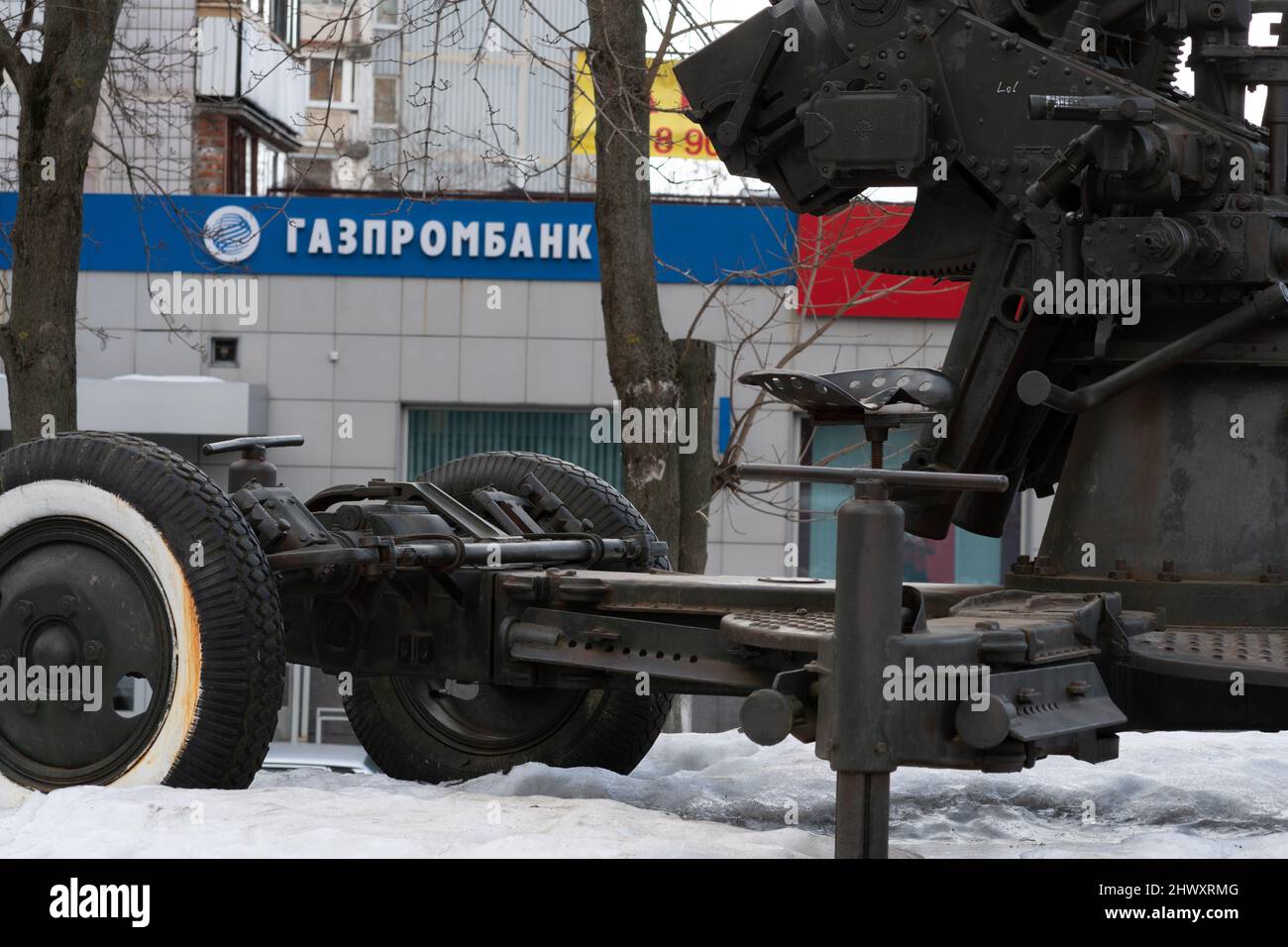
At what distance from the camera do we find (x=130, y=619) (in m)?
5.23

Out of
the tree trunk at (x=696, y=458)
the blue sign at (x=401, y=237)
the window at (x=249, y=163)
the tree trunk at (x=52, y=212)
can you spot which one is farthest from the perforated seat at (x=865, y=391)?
the window at (x=249, y=163)

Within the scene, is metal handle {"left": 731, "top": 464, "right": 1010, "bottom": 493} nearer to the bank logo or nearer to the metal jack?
the metal jack

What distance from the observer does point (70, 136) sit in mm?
9578

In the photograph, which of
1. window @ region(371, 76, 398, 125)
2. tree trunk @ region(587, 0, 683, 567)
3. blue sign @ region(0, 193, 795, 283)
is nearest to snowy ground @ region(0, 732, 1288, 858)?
tree trunk @ region(587, 0, 683, 567)

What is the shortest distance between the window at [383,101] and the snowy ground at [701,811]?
22653mm

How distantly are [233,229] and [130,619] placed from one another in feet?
44.3

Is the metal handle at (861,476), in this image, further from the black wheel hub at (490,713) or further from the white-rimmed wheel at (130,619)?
the black wheel hub at (490,713)

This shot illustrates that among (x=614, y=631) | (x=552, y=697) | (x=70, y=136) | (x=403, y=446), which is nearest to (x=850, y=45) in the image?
(x=614, y=631)

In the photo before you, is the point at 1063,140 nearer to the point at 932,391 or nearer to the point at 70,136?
the point at 932,391

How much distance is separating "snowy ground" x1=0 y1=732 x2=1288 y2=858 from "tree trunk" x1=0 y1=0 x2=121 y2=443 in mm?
3800

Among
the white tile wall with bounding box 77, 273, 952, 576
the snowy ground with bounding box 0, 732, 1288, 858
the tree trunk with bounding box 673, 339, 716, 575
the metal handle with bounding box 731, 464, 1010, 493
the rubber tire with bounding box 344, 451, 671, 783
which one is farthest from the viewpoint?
the white tile wall with bounding box 77, 273, 952, 576

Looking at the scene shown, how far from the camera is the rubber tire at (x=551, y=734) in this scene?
21.0 feet

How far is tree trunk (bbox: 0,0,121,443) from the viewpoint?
368 inches

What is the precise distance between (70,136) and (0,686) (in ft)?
16.5
